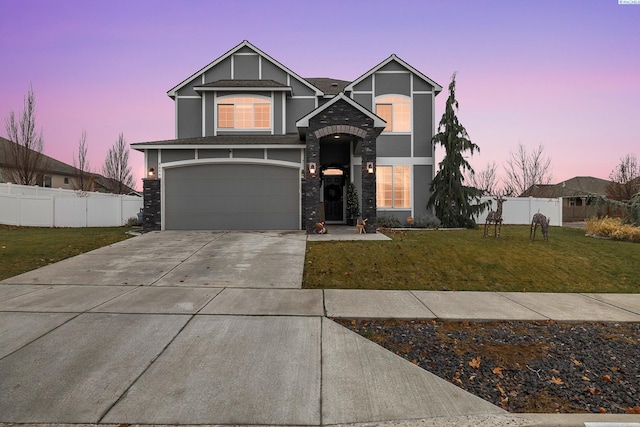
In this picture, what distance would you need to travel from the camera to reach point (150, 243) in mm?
10812

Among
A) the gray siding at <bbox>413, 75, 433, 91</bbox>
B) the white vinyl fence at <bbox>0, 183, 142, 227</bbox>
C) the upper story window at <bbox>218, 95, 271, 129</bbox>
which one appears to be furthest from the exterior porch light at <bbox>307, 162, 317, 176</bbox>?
the white vinyl fence at <bbox>0, 183, 142, 227</bbox>

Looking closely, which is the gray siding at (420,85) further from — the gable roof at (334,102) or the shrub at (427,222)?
the shrub at (427,222)

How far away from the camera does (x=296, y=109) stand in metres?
17.5

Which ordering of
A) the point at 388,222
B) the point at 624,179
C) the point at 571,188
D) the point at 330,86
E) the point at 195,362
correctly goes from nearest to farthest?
the point at 195,362 → the point at 388,222 → the point at 330,86 → the point at 624,179 → the point at 571,188

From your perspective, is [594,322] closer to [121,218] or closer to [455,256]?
[455,256]

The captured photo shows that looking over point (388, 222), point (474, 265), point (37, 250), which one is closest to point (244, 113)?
point (388, 222)

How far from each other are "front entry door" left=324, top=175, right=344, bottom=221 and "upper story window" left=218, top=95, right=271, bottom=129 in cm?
465

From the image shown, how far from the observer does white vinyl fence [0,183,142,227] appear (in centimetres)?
1702

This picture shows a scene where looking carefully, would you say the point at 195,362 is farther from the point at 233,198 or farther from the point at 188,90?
the point at 188,90

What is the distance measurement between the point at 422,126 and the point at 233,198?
35.5 ft

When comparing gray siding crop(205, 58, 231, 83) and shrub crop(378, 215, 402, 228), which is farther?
→ gray siding crop(205, 58, 231, 83)

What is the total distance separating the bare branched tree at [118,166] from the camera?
3234cm

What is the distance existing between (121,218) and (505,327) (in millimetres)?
22357

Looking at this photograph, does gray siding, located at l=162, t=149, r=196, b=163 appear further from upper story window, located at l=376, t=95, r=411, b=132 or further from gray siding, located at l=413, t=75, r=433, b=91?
gray siding, located at l=413, t=75, r=433, b=91
